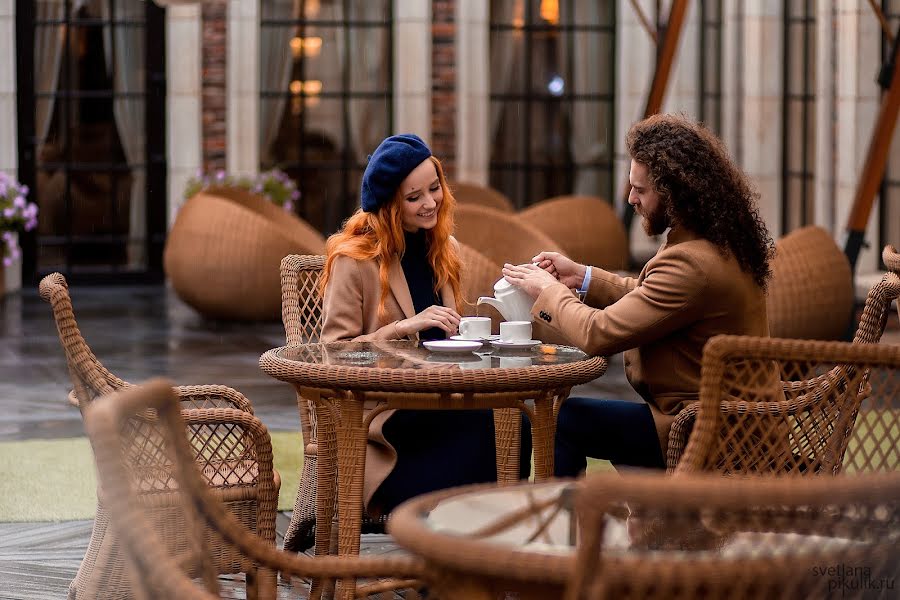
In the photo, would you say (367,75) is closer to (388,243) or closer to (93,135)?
(93,135)

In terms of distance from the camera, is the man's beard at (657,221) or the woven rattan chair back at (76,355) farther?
the man's beard at (657,221)

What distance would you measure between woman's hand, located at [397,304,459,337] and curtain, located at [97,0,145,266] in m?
9.58

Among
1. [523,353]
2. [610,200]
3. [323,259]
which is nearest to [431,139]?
[610,200]

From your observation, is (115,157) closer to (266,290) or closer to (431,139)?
(431,139)

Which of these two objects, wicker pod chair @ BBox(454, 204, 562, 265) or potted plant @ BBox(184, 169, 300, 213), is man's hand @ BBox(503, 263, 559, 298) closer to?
wicker pod chair @ BBox(454, 204, 562, 265)

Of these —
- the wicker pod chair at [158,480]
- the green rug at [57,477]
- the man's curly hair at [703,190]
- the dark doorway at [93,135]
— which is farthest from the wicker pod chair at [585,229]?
the wicker pod chair at [158,480]

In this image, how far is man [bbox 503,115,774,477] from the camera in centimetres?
336

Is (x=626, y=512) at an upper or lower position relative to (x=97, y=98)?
lower

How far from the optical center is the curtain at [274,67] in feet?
43.4

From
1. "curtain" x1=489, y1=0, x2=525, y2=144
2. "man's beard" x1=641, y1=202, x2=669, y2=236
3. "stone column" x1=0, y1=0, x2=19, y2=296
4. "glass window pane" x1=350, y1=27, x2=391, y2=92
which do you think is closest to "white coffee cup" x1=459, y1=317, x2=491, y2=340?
"man's beard" x1=641, y1=202, x2=669, y2=236

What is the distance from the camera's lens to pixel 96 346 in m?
8.93

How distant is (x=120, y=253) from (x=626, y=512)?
11.6 metres

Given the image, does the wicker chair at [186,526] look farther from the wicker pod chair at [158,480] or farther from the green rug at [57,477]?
the green rug at [57,477]

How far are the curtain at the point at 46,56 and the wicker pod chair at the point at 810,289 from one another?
7110 mm
